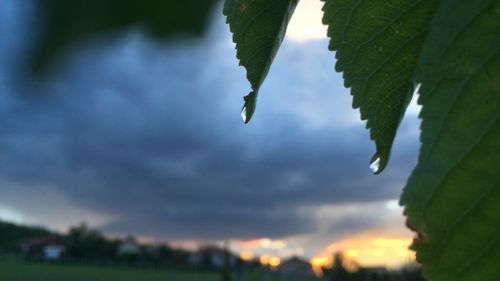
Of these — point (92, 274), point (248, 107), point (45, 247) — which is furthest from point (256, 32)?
point (45, 247)

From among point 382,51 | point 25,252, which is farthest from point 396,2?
point 25,252

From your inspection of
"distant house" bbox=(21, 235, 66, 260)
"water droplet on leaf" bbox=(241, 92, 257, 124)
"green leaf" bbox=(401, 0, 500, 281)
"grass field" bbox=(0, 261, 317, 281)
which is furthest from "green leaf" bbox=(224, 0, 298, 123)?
"distant house" bbox=(21, 235, 66, 260)

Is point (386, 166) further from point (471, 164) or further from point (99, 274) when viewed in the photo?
point (99, 274)

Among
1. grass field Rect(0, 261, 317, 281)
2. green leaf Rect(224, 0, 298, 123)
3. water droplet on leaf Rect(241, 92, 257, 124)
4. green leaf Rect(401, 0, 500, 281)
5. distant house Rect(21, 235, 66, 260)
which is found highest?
distant house Rect(21, 235, 66, 260)

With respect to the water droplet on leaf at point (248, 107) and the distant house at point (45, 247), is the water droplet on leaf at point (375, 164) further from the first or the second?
the distant house at point (45, 247)

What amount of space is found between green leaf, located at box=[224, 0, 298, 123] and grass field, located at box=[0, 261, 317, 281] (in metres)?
35.6

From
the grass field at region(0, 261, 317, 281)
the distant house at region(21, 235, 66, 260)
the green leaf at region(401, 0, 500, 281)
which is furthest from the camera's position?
the distant house at region(21, 235, 66, 260)

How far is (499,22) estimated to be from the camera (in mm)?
279

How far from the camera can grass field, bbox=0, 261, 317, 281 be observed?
36.2m

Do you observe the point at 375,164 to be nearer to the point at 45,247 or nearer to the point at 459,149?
the point at 459,149

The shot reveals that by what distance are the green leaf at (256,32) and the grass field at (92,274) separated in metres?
35.6

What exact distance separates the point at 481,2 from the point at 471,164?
7cm

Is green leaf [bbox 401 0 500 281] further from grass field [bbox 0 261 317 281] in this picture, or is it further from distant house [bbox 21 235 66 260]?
distant house [bbox 21 235 66 260]

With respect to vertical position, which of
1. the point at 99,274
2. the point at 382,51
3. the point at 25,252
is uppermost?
the point at 25,252
